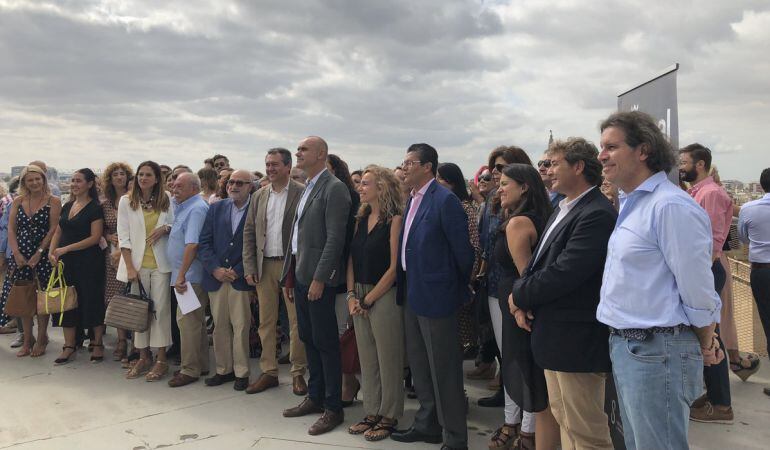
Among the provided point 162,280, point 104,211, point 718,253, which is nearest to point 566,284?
point 718,253

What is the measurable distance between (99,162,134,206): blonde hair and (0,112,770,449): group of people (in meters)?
0.02

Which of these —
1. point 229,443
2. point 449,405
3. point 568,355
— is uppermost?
point 568,355

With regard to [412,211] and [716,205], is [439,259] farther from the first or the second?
[716,205]

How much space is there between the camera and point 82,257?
19.3 feet

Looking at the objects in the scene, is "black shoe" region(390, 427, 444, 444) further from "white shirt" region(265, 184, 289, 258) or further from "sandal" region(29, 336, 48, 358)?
"sandal" region(29, 336, 48, 358)

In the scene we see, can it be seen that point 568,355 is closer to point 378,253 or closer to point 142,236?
point 378,253

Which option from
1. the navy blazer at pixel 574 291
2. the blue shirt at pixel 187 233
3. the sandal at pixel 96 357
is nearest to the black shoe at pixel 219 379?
the blue shirt at pixel 187 233

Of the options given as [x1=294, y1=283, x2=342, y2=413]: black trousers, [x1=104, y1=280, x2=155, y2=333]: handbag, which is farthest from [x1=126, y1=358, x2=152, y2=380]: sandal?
[x1=294, y1=283, x2=342, y2=413]: black trousers

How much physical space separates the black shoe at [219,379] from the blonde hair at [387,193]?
2.47 metres

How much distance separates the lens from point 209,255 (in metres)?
5.00

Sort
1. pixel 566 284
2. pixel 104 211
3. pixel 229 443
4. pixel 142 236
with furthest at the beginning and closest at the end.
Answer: pixel 104 211 < pixel 142 236 < pixel 229 443 < pixel 566 284

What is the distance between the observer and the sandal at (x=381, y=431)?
3785 mm

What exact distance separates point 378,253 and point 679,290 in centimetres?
217

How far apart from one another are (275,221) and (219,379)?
5.48ft
